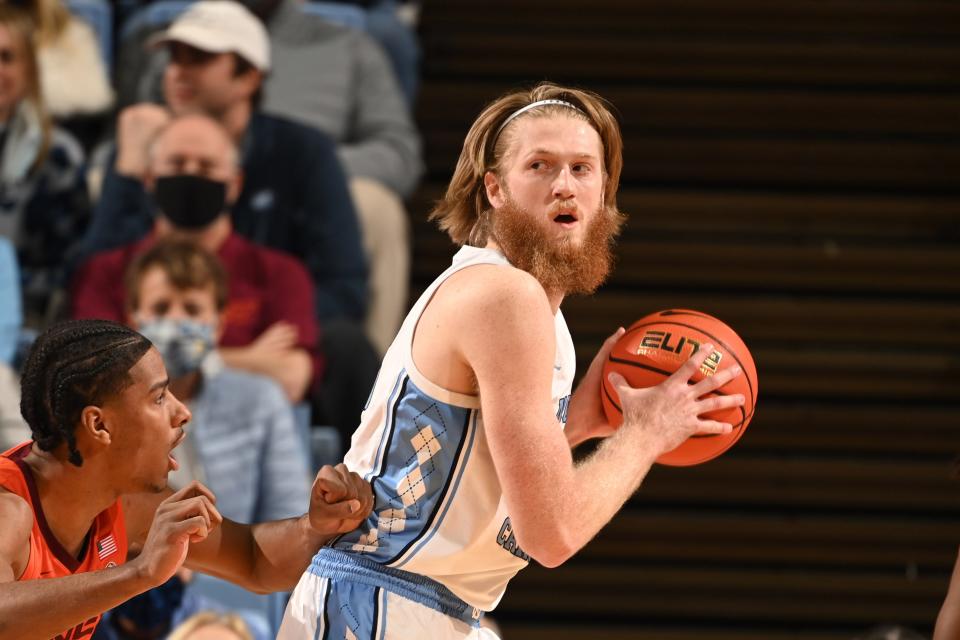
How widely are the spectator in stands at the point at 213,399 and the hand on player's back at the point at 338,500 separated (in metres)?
1.97

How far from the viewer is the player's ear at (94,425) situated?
2527mm

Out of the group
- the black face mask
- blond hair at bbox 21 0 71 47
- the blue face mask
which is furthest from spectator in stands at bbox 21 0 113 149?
the blue face mask

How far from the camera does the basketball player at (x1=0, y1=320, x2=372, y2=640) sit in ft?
7.72

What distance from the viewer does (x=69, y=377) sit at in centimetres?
252

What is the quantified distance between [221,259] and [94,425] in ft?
9.03

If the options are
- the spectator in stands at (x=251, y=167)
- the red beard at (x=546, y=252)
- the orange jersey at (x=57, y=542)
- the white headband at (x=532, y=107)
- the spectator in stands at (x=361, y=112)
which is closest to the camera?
the orange jersey at (x=57, y=542)

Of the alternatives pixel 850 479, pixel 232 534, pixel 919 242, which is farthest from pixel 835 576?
pixel 232 534

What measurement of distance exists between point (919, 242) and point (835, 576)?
143cm

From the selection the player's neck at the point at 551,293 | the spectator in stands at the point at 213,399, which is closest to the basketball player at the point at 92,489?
the player's neck at the point at 551,293

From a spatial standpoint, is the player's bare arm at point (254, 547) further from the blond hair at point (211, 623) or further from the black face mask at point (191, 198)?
the black face mask at point (191, 198)

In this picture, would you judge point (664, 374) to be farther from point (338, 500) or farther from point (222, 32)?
point (222, 32)

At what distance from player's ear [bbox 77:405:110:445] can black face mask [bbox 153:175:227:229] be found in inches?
109

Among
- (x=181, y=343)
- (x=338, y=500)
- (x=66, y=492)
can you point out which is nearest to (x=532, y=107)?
(x=338, y=500)

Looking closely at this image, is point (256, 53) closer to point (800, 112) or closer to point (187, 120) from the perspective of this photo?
point (187, 120)
